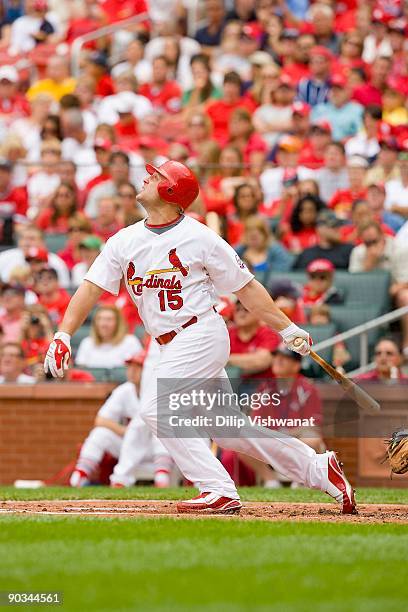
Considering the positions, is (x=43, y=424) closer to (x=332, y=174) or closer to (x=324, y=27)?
(x=332, y=174)

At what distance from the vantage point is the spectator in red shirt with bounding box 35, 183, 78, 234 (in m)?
16.3

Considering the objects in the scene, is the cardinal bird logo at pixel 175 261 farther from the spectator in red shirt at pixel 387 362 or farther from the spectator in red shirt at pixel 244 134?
the spectator in red shirt at pixel 244 134

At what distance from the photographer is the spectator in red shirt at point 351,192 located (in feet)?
50.7

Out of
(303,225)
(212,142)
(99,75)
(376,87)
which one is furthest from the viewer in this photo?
(99,75)

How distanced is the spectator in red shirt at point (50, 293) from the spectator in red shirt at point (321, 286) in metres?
2.55

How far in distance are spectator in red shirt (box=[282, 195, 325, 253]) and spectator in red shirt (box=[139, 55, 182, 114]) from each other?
13.1ft

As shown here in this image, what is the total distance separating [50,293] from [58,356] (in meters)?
7.25

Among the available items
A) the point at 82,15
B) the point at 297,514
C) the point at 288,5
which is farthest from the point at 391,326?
the point at 82,15

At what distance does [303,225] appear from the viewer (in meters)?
15.4

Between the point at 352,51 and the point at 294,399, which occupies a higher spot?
the point at 352,51

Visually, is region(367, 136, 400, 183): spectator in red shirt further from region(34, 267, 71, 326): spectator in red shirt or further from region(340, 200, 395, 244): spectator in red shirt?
region(34, 267, 71, 326): spectator in red shirt

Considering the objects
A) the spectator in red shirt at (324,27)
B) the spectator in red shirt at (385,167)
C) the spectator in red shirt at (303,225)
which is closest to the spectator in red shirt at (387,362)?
the spectator in red shirt at (303,225)

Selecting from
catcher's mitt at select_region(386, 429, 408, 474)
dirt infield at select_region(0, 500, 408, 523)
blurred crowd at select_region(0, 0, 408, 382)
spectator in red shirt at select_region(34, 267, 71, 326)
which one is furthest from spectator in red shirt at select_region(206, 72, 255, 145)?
catcher's mitt at select_region(386, 429, 408, 474)

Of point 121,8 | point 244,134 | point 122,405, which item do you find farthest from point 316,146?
point 121,8
